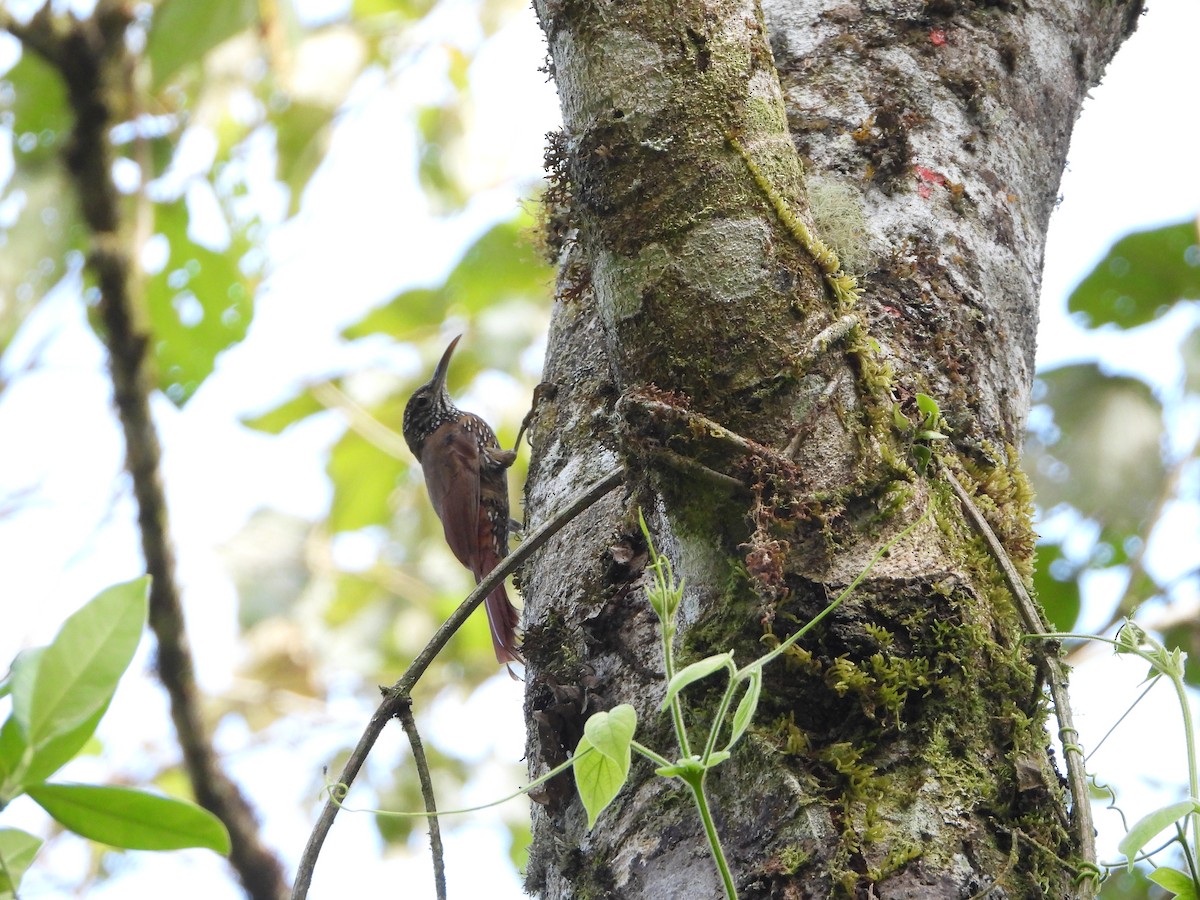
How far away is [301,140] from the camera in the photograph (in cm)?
434

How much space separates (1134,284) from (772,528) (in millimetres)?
3046

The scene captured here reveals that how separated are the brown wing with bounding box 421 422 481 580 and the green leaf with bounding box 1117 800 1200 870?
350 centimetres

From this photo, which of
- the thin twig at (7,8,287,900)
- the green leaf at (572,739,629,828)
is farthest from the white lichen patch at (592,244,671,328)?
the thin twig at (7,8,287,900)

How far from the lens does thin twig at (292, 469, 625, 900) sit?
4.42 feet

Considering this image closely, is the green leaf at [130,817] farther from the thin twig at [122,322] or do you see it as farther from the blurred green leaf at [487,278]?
the blurred green leaf at [487,278]

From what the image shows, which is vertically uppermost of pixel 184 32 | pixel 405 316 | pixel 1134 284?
pixel 405 316

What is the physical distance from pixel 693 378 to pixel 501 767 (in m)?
5.55

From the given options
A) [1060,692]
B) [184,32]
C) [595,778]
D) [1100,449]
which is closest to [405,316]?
[184,32]

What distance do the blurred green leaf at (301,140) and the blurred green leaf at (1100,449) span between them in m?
2.65

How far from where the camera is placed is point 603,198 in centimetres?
140

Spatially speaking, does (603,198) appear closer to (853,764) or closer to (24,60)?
(853,764)

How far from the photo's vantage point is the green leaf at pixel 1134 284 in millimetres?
3783

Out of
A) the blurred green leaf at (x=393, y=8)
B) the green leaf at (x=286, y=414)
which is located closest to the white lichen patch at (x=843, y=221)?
the green leaf at (x=286, y=414)

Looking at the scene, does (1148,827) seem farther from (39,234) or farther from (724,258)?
(39,234)
